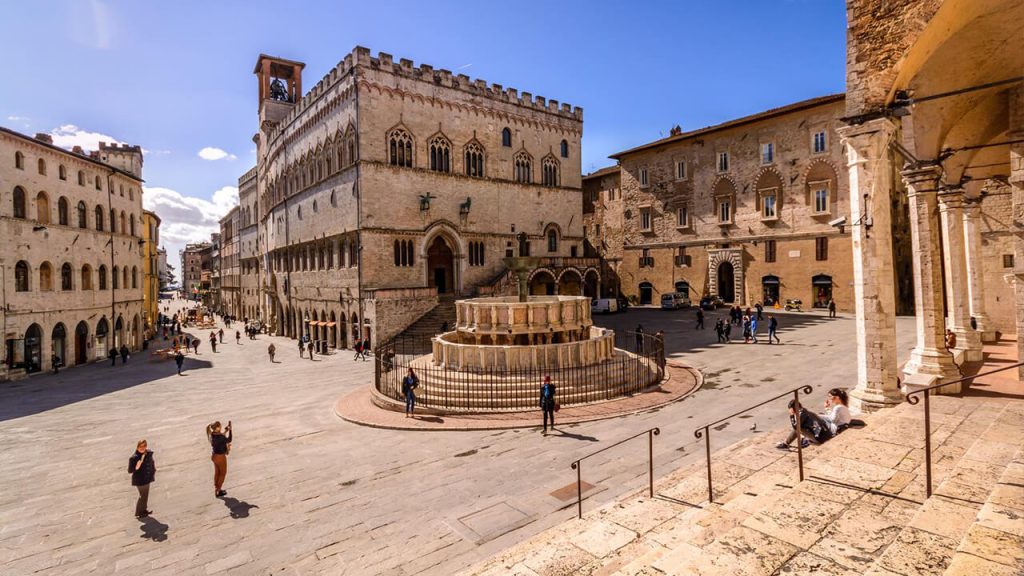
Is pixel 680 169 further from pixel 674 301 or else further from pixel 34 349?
pixel 34 349

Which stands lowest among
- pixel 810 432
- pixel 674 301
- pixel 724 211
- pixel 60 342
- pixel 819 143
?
pixel 810 432

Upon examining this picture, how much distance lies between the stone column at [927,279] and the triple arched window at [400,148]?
1087 inches

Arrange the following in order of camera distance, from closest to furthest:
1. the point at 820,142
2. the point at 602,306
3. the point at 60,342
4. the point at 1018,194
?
the point at 1018,194 < the point at 60,342 < the point at 820,142 < the point at 602,306

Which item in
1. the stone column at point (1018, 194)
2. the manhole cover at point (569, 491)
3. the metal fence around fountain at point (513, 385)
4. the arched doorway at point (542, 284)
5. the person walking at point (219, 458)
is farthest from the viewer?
the arched doorway at point (542, 284)

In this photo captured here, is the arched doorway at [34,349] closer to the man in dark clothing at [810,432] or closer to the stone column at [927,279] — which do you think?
the man in dark clothing at [810,432]

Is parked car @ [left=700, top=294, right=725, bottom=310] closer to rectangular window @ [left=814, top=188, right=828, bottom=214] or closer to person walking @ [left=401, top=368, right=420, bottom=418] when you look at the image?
rectangular window @ [left=814, top=188, right=828, bottom=214]

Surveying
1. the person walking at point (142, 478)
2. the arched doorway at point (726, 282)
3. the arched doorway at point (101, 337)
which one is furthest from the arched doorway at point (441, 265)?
the person walking at point (142, 478)

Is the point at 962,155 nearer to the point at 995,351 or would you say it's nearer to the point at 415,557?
the point at 995,351

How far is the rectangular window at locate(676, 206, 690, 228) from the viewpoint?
139ft

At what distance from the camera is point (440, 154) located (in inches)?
1356

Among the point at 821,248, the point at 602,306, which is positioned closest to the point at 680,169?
the point at 821,248

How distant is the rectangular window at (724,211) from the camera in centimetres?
3966

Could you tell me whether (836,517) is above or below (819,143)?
below

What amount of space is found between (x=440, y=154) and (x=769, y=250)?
26327 millimetres
